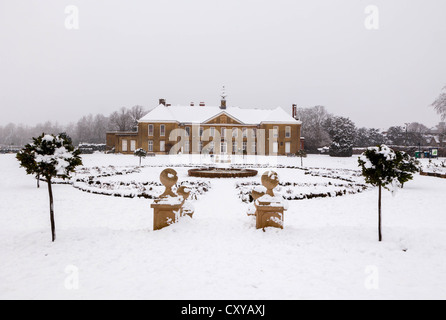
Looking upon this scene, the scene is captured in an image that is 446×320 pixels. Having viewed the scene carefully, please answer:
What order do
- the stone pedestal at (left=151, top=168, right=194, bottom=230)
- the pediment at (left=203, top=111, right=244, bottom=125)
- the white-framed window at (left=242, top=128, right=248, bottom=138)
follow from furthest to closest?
the white-framed window at (left=242, top=128, right=248, bottom=138) < the pediment at (left=203, top=111, right=244, bottom=125) < the stone pedestal at (left=151, top=168, right=194, bottom=230)

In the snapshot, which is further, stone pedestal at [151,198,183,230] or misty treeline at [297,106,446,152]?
misty treeline at [297,106,446,152]

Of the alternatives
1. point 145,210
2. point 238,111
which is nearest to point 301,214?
point 145,210

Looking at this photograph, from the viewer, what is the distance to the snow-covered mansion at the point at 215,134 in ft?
146

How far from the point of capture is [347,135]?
143 ft

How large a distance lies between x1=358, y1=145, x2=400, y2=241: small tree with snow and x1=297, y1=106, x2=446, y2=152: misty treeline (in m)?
40.0

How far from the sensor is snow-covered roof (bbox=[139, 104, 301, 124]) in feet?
148

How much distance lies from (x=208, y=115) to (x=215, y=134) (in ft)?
15.9

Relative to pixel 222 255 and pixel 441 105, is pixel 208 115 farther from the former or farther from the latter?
pixel 222 255

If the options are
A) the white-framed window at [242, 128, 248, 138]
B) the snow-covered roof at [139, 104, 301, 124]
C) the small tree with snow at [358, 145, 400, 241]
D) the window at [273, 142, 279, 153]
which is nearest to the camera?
the small tree with snow at [358, 145, 400, 241]

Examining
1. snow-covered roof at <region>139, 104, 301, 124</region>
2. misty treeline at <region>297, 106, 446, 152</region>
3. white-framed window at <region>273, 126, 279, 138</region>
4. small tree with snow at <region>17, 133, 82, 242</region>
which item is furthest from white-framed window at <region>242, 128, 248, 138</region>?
small tree with snow at <region>17, 133, 82, 242</region>

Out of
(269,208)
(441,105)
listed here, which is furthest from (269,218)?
(441,105)

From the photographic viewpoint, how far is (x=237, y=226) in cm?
708

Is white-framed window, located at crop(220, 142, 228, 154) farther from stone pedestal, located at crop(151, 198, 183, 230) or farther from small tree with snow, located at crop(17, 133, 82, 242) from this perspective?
small tree with snow, located at crop(17, 133, 82, 242)
